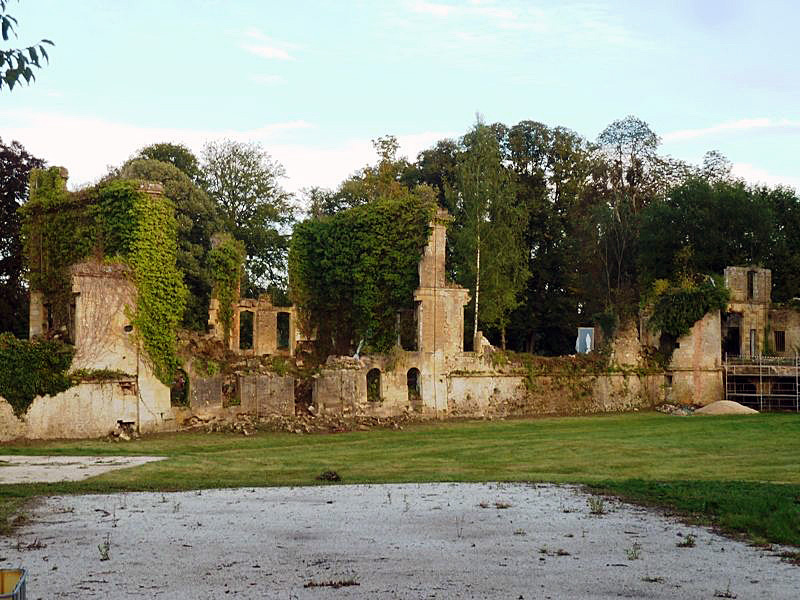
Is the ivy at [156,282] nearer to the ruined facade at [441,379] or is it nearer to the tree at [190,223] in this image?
the ruined facade at [441,379]

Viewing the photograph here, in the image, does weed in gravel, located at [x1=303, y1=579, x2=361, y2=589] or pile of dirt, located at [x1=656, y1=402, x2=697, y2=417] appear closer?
weed in gravel, located at [x1=303, y1=579, x2=361, y2=589]

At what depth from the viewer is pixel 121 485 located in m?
18.2

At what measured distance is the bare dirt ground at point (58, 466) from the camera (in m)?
19.7

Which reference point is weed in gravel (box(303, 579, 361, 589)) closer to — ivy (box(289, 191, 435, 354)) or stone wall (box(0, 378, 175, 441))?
stone wall (box(0, 378, 175, 441))

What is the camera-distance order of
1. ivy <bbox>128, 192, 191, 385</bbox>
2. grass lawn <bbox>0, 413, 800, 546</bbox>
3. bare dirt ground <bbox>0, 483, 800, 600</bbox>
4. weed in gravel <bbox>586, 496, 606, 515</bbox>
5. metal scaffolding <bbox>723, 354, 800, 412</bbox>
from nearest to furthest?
1. bare dirt ground <bbox>0, 483, 800, 600</bbox>
2. weed in gravel <bbox>586, 496, 606, 515</bbox>
3. grass lawn <bbox>0, 413, 800, 546</bbox>
4. ivy <bbox>128, 192, 191, 385</bbox>
5. metal scaffolding <bbox>723, 354, 800, 412</bbox>

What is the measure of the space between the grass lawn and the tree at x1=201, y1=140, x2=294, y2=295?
23.5 m

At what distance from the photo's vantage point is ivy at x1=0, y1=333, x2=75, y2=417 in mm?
28656

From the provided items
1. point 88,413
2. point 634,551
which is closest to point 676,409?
point 88,413

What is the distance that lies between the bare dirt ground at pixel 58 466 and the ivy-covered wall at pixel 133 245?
745cm

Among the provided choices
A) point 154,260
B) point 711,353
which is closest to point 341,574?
point 154,260

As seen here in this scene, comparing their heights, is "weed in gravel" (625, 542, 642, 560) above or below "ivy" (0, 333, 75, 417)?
below

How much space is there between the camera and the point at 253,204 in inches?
2287

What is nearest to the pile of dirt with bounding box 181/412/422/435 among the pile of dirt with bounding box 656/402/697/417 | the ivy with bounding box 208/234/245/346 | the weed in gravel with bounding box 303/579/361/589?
the ivy with bounding box 208/234/245/346

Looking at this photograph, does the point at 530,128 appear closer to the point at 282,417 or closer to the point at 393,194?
the point at 393,194
